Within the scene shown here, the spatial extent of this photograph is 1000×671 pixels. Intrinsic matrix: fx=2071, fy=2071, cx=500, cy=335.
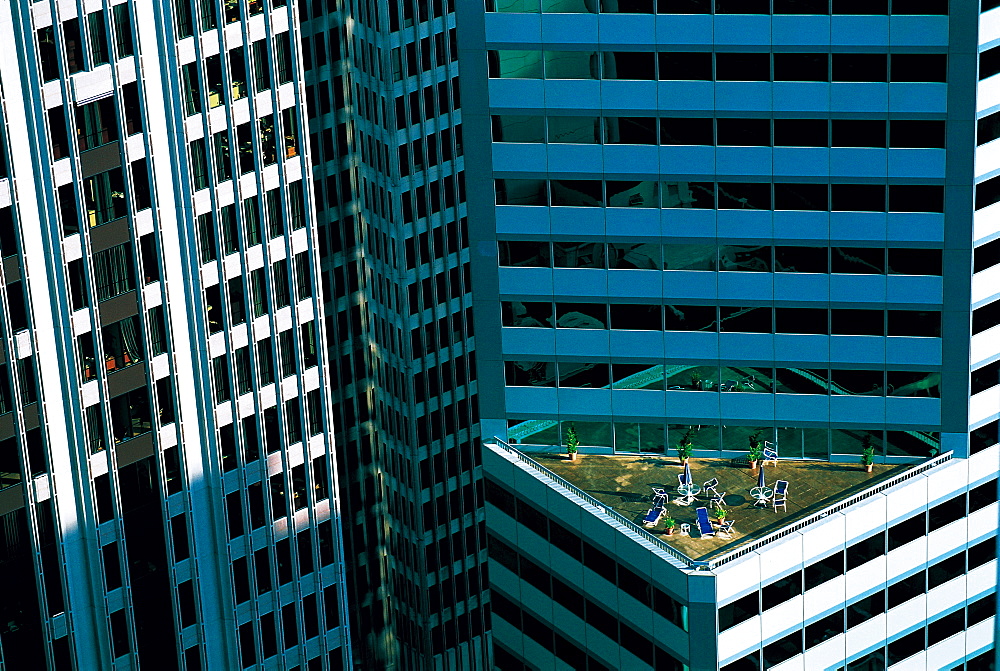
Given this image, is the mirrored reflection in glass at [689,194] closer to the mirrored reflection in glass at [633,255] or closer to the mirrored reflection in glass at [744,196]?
the mirrored reflection in glass at [744,196]

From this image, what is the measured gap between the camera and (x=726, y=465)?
126875mm

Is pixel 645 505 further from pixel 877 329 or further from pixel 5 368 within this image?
pixel 5 368

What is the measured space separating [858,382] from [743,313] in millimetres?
8126

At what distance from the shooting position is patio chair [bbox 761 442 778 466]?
414 ft

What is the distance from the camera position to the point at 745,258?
12100 cm

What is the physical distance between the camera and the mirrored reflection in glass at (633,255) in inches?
4783

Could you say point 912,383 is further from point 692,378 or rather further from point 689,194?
point 689,194

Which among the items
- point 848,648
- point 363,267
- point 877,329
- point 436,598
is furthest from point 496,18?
point 436,598

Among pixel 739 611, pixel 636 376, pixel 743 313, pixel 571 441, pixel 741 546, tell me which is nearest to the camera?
pixel 741 546

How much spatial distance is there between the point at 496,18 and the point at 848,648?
141 ft

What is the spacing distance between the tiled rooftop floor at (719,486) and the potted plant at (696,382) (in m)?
4.88

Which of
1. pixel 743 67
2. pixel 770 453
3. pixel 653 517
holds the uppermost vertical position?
pixel 743 67

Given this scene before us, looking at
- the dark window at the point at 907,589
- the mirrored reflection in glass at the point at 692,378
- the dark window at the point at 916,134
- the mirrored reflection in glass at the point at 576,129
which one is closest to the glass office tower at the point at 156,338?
the mirrored reflection in glass at the point at 576,129

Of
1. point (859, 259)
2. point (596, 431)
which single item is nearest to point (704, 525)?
point (596, 431)
